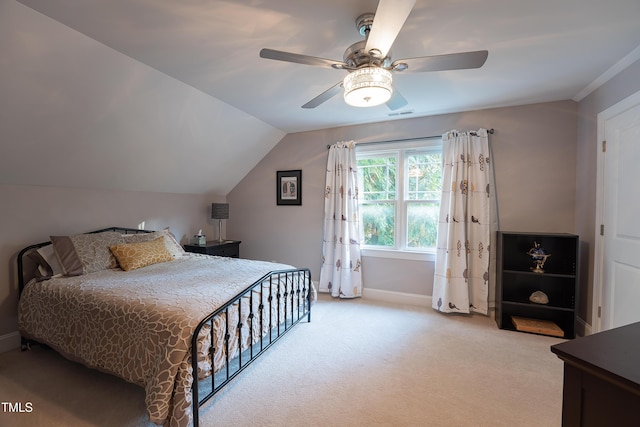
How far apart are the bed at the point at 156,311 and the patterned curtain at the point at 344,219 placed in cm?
89

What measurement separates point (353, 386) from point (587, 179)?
307 cm

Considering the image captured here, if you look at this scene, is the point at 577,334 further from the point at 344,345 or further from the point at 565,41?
the point at 565,41

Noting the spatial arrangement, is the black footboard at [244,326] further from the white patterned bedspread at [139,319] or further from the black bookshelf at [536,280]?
the black bookshelf at [536,280]

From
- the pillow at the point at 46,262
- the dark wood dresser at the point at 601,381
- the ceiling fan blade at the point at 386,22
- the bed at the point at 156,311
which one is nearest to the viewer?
the dark wood dresser at the point at 601,381

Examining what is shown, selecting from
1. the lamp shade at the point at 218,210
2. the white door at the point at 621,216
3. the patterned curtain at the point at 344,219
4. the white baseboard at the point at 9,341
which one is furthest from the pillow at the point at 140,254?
the white door at the point at 621,216

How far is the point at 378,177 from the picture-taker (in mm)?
3926

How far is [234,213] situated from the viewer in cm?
486

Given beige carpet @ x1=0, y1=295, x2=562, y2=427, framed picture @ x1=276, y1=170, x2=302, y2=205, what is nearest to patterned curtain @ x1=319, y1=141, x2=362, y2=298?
framed picture @ x1=276, y1=170, x2=302, y2=205

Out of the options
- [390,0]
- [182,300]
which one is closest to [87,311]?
[182,300]

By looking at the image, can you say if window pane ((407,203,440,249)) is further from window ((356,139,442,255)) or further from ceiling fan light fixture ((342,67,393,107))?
ceiling fan light fixture ((342,67,393,107))

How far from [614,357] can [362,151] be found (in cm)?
341

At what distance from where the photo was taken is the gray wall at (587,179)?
8.59ft

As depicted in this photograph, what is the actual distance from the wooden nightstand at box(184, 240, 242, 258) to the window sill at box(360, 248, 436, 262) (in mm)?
2102

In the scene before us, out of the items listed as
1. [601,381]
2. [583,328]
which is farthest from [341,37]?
[583,328]
